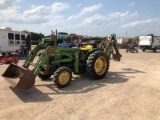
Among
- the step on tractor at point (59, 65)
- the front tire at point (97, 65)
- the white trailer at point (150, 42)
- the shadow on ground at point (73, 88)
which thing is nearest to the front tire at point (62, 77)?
the step on tractor at point (59, 65)

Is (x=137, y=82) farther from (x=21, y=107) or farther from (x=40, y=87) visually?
(x=21, y=107)

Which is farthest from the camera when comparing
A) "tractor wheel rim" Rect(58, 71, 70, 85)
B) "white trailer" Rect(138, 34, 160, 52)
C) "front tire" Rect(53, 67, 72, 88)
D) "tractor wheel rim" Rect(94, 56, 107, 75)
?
"white trailer" Rect(138, 34, 160, 52)

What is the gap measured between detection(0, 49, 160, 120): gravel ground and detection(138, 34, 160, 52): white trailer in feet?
73.2

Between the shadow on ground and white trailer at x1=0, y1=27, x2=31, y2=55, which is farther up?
white trailer at x1=0, y1=27, x2=31, y2=55

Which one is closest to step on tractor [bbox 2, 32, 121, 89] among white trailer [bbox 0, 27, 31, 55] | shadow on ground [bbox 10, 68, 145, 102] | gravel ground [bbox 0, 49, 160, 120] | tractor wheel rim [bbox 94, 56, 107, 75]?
tractor wheel rim [bbox 94, 56, 107, 75]

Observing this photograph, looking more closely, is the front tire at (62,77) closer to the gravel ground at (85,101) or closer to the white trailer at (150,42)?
the gravel ground at (85,101)

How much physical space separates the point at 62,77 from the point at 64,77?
0.09 metres

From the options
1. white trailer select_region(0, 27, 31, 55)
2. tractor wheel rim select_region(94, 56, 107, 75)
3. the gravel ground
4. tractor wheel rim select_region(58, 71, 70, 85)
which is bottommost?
the gravel ground

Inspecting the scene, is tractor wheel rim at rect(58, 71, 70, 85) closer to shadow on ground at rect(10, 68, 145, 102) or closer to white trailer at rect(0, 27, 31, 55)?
shadow on ground at rect(10, 68, 145, 102)

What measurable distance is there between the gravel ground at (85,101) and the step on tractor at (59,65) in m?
0.39

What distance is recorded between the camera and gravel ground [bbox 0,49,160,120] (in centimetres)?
522

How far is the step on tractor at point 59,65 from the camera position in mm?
7043

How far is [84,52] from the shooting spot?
30.4 feet

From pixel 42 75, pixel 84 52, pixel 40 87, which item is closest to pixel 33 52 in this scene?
pixel 42 75
